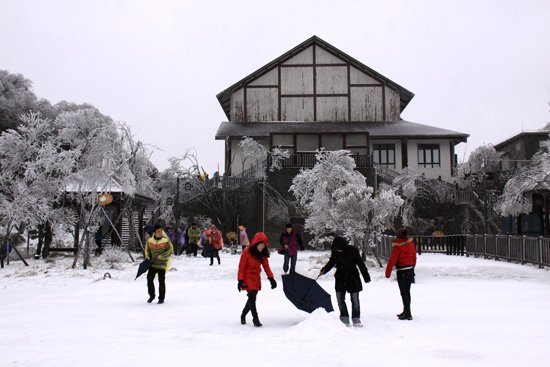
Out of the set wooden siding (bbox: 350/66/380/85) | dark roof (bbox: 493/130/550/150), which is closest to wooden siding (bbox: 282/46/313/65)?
wooden siding (bbox: 350/66/380/85)

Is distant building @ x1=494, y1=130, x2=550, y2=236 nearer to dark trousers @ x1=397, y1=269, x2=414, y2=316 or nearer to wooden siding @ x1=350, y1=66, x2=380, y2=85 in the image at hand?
wooden siding @ x1=350, y1=66, x2=380, y2=85

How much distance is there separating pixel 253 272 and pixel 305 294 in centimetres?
93

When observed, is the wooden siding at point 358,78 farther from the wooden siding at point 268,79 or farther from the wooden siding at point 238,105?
Result: the wooden siding at point 238,105

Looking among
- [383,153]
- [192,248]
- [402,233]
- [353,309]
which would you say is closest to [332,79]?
[383,153]

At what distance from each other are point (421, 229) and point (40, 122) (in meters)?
24.2

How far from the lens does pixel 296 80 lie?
4288 cm

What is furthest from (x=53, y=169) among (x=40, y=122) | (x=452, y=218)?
(x=452, y=218)

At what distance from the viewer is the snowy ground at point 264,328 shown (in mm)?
6469

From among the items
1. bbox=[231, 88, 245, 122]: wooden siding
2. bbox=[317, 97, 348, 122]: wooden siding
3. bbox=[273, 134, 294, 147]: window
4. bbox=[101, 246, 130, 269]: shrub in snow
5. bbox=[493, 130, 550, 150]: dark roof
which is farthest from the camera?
bbox=[493, 130, 550, 150]: dark roof

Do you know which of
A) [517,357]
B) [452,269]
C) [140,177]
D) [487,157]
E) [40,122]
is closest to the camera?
[517,357]

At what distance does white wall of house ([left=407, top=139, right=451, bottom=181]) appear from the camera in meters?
40.8

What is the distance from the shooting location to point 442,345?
7227 millimetres

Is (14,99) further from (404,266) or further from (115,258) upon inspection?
(404,266)

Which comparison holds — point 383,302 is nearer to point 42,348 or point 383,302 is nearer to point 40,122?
point 42,348
